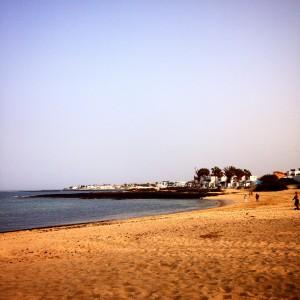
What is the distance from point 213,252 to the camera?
1190 centimetres

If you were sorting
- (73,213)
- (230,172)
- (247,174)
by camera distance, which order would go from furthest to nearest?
1. (247,174)
2. (230,172)
3. (73,213)

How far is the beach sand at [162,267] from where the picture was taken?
7711 millimetres

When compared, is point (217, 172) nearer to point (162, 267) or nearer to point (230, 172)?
point (230, 172)

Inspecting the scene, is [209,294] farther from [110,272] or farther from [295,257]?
[295,257]

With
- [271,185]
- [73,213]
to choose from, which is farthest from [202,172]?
[73,213]

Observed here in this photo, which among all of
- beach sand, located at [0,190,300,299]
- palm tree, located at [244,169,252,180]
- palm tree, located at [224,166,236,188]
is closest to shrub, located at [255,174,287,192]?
palm tree, located at [224,166,236,188]

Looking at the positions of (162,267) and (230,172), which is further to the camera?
(230,172)

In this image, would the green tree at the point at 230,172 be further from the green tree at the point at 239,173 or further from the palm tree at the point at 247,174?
the palm tree at the point at 247,174

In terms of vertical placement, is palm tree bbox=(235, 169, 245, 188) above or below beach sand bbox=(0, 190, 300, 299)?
above

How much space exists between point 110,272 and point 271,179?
297 ft

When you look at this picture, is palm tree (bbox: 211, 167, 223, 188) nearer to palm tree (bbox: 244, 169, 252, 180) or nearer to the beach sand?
palm tree (bbox: 244, 169, 252, 180)

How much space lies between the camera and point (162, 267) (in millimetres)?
10047

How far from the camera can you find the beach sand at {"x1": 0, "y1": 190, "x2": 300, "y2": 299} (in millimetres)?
7711

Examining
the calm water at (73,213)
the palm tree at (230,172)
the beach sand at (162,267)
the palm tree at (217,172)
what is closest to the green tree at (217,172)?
the palm tree at (217,172)
